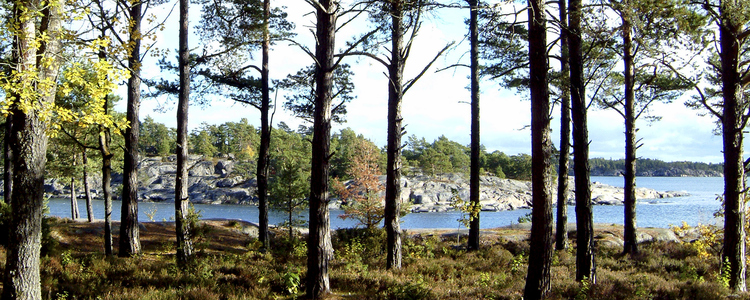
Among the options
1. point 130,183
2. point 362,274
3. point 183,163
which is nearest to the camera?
point 362,274

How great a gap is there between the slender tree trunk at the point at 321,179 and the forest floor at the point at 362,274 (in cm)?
32

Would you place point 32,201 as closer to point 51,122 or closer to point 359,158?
point 51,122

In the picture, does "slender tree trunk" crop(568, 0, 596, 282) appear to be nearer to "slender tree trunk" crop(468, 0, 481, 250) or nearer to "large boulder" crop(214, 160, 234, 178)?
"slender tree trunk" crop(468, 0, 481, 250)

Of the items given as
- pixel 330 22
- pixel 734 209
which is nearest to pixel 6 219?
pixel 330 22

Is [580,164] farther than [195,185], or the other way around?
[195,185]

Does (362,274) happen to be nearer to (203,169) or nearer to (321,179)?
(321,179)

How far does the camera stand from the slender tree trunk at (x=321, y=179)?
21.7ft

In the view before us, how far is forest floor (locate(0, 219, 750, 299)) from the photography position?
686cm

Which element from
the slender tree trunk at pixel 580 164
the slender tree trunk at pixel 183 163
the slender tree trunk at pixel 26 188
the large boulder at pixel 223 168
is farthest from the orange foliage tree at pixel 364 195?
the large boulder at pixel 223 168

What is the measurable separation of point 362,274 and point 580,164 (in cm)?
459

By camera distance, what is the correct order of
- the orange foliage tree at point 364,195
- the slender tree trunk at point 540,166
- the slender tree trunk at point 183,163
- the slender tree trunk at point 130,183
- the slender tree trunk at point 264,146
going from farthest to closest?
the orange foliage tree at point 364,195
the slender tree trunk at point 264,146
the slender tree trunk at point 130,183
the slender tree trunk at point 183,163
the slender tree trunk at point 540,166

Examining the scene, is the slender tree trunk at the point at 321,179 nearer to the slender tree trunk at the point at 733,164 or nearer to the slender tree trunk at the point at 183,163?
the slender tree trunk at the point at 183,163

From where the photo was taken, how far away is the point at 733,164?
8484 millimetres

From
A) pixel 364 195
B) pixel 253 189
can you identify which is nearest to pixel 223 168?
pixel 253 189
